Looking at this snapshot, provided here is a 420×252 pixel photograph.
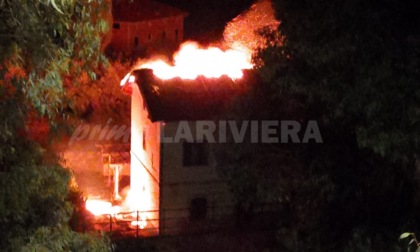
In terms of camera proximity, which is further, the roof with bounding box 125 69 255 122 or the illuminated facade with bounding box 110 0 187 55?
the illuminated facade with bounding box 110 0 187 55

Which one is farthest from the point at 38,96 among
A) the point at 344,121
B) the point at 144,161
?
the point at 144,161

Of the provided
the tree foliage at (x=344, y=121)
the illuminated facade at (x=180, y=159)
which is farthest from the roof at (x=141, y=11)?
the tree foliage at (x=344, y=121)

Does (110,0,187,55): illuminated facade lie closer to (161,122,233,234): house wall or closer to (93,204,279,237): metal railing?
(161,122,233,234): house wall

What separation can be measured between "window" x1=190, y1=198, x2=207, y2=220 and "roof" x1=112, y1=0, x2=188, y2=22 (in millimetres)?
12082

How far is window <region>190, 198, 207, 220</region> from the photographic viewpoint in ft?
48.4

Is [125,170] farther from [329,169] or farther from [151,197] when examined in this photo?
[329,169]

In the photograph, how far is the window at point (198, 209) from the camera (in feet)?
48.4

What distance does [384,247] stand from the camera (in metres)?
7.37

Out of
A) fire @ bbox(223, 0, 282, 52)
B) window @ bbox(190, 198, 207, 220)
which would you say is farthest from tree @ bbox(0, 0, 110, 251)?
window @ bbox(190, 198, 207, 220)

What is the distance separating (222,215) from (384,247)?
764cm

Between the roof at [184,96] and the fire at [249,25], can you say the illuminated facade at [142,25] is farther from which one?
the fire at [249,25]

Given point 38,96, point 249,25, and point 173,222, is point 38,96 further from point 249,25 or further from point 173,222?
point 173,222

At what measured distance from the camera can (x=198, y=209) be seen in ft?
48.6

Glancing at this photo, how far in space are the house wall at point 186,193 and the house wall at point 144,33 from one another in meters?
10.3
